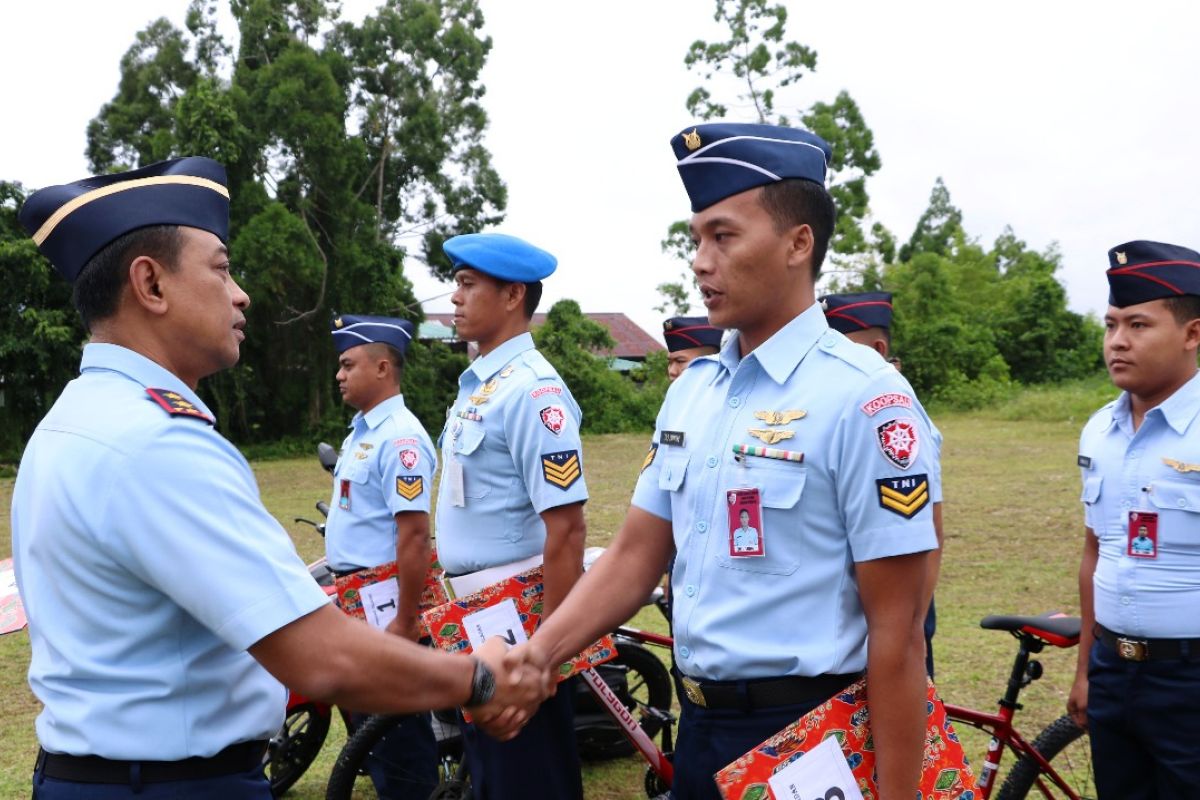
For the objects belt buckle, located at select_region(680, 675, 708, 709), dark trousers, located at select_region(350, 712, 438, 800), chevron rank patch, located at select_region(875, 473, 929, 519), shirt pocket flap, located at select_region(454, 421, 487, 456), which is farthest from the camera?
dark trousers, located at select_region(350, 712, 438, 800)

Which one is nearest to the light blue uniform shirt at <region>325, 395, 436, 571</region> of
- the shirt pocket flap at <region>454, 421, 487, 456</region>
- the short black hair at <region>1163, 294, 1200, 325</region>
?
the shirt pocket flap at <region>454, 421, 487, 456</region>

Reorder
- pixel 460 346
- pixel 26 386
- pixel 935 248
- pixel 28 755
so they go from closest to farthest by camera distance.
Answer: pixel 28 755 < pixel 26 386 < pixel 460 346 < pixel 935 248

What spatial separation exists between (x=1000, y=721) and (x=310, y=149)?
21.7 metres

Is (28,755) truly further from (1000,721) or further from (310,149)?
(310,149)

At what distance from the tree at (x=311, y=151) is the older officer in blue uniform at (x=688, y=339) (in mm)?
17598

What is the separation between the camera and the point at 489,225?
26.3 m

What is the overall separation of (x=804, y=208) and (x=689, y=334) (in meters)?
3.23

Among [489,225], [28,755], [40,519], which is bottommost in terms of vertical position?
[28,755]

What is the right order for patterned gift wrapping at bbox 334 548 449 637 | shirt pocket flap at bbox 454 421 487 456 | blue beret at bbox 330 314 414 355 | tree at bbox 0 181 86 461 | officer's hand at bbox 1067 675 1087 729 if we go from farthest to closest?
tree at bbox 0 181 86 461 < blue beret at bbox 330 314 414 355 < patterned gift wrapping at bbox 334 548 449 637 < shirt pocket flap at bbox 454 421 487 456 < officer's hand at bbox 1067 675 1087 729

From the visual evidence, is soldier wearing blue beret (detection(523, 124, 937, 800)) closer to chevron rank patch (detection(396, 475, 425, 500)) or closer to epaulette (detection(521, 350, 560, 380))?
epaulette (detection(521, 350, 560, 380))

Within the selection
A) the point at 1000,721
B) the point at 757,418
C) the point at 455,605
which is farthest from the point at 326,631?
the point at 1000,721

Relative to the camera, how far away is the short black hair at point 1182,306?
3250mm

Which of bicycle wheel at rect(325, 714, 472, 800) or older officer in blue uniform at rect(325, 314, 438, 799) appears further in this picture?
older officer in blue uniform at rect(325, 314, 438, 799)

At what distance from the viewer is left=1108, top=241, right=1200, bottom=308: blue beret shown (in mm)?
3250
